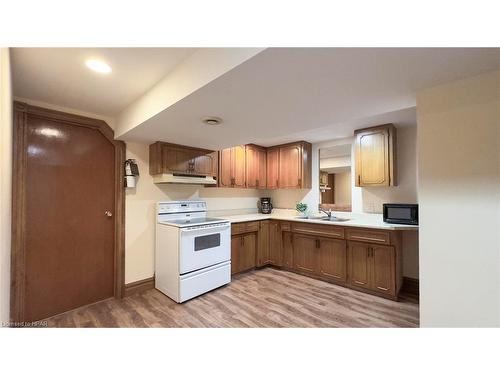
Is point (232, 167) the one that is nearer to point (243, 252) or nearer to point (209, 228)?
point (209, 228)

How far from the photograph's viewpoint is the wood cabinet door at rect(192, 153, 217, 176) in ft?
9.53

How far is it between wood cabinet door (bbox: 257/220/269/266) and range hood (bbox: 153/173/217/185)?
111cm

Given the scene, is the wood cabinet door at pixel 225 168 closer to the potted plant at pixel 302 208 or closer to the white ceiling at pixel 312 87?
the white ceiling at pixel 312 87

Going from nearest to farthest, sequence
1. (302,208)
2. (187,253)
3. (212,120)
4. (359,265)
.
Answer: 1. (212,120)
2. (187,253)
3. (359,265)
4. (302,208)

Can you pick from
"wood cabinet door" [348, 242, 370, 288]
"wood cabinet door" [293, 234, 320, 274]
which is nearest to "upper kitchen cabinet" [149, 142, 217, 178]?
"wood cabinet door" [293, 234, 320, 274]

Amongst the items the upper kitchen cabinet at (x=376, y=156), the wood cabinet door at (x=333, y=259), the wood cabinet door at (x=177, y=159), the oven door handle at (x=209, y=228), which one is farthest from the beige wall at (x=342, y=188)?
the wood cabinet door at (x=177, y=159)

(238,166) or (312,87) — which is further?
(238,166)

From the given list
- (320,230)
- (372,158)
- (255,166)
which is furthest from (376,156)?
(255,166)

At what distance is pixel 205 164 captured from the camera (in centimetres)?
301

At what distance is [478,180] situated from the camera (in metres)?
1.14

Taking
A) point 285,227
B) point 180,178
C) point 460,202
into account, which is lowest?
point 285,227

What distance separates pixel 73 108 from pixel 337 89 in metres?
2.48

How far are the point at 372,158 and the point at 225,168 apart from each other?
202 cm

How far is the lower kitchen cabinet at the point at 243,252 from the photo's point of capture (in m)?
3.05
